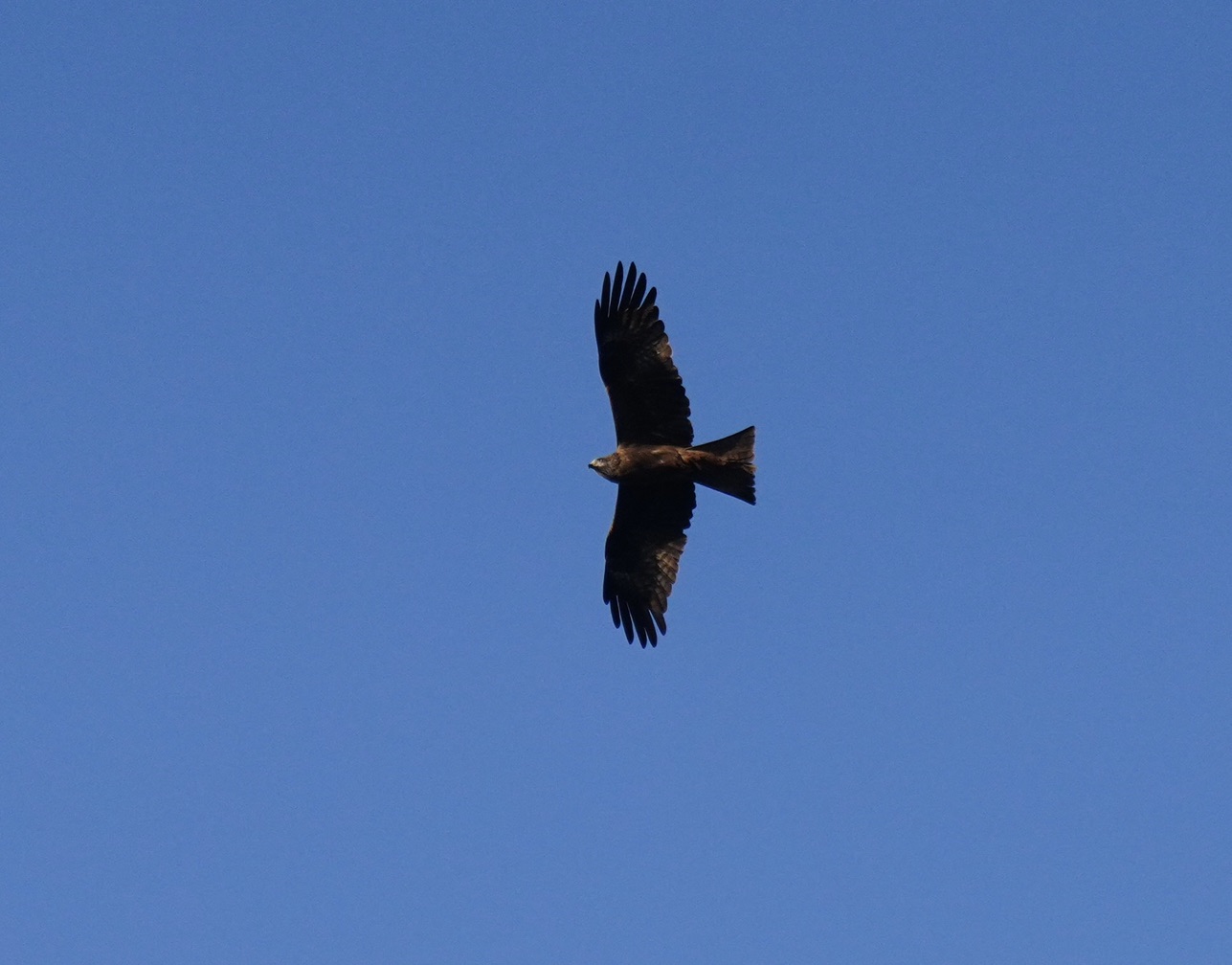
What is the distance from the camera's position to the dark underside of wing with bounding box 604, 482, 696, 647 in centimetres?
2044

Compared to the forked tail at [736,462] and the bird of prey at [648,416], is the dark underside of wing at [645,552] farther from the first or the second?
the forked tail at [736,462]

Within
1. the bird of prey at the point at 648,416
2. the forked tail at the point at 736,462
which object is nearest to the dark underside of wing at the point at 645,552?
the bird of prey at the point at 648,416

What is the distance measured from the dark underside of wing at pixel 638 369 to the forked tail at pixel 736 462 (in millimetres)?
513

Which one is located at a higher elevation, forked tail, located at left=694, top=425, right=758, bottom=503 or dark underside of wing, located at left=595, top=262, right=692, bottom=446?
dark underside of wing, located at left=595, top=262, right=692, bottom=446

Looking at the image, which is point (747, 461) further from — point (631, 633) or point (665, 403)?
point (631, 633)

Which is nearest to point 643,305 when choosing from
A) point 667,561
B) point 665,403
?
point 665,403

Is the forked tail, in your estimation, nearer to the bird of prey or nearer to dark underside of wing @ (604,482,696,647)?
the bird of prey

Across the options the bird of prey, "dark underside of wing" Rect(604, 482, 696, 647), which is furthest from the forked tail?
"dark underside of wing" Rect(604, 482, 696, 647)

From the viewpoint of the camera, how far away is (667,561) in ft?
67.9

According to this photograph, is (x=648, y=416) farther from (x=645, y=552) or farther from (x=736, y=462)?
(x=645, y=552)

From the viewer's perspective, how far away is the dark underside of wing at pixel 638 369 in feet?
64.3

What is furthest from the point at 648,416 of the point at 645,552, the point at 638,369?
the point at 645,552

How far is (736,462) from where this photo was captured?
19.2 m

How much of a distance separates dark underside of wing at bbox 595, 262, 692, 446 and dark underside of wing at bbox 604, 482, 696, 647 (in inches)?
30.9
